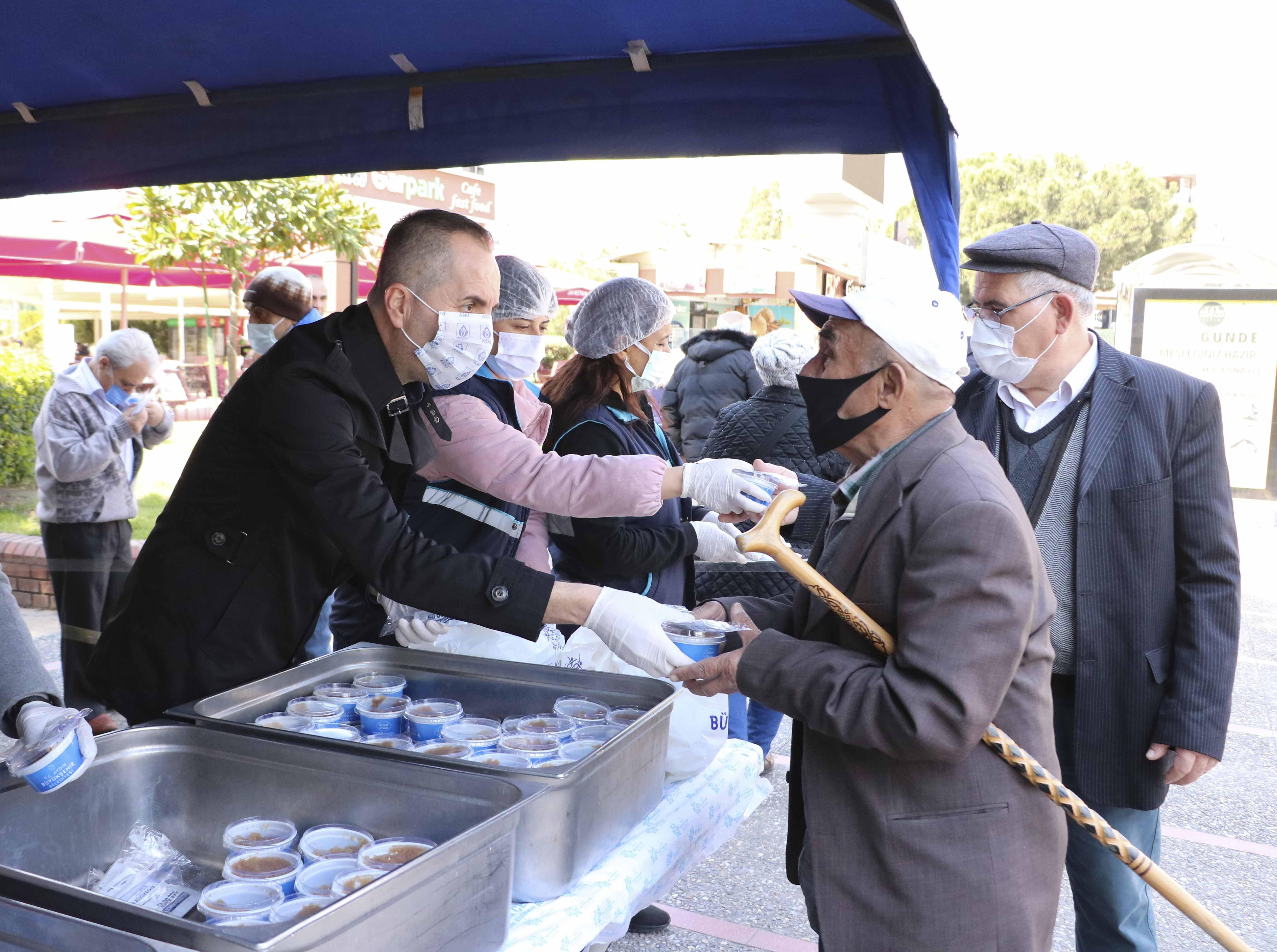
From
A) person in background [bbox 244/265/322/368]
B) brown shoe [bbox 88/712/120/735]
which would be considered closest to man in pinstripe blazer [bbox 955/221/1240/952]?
brown shoe [bbox 88/712/120/735]

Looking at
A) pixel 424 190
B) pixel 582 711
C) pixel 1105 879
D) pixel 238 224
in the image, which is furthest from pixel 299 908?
pixel 424 190

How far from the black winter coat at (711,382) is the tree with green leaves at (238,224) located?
11.1ft

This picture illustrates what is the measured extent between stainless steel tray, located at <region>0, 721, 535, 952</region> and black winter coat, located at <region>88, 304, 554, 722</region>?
0.29 m

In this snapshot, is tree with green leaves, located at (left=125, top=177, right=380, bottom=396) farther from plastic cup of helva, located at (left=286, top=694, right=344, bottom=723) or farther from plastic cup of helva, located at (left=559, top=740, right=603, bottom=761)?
plastic cup of helva, located at (left=559, top=740, right=603, bottom=761)

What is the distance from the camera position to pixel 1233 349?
10766 mm

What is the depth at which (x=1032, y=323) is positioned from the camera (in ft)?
7.80

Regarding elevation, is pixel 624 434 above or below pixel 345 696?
above

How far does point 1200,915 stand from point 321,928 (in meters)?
1.50

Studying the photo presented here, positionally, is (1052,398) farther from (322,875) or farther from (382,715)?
(322,875)

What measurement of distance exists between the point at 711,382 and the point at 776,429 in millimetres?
2820

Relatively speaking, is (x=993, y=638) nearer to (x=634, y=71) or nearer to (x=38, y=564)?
(x=634, y=71)

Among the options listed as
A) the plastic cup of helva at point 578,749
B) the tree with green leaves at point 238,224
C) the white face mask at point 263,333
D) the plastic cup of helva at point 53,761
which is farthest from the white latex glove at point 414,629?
the tree with green leaves at point 238,224

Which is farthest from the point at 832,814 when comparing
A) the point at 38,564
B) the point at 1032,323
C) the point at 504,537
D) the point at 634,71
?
the point at 38,564

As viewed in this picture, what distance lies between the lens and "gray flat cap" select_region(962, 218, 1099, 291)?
237 cm
